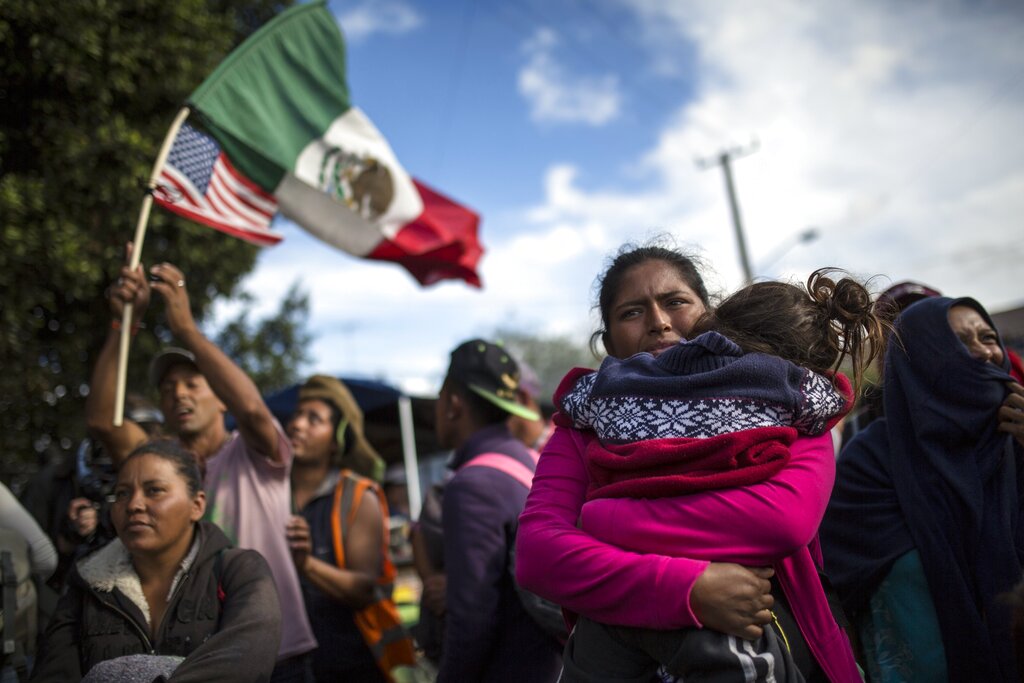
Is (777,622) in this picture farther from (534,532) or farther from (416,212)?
(416,212)

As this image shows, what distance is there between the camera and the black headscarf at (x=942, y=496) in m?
2.17

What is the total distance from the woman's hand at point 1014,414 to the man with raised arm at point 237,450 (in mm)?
2557

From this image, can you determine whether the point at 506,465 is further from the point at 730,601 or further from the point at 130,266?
the point at 130,266

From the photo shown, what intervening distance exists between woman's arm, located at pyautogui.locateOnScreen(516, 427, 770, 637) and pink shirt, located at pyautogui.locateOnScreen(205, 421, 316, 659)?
176 centimetres

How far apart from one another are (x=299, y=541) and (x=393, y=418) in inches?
416

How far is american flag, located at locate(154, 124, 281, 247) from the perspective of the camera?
13.8 ft

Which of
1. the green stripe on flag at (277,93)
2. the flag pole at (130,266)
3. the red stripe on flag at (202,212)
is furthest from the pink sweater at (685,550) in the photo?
the green stripe on flag at (277,93)

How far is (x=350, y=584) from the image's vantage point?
138 inches

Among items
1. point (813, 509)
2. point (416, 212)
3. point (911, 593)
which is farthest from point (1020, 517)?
point (416, 212)

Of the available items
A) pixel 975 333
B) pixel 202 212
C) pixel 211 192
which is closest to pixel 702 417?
pixel 975 333

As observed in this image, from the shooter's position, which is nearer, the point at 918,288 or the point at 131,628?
the point at 131,628

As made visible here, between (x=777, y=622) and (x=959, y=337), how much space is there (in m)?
1.32

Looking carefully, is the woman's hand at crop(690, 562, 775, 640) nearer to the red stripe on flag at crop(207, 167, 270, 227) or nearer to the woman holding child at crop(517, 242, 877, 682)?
the woman holding child at crop(517, 242, 877, 682)

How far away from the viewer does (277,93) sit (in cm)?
499
